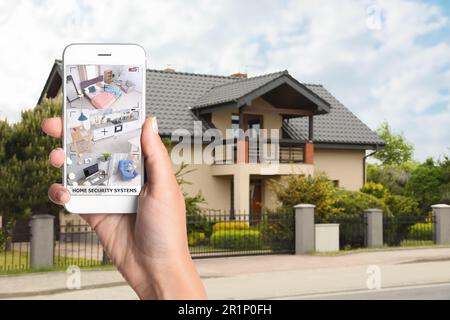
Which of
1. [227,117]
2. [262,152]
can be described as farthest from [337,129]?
[227,117]

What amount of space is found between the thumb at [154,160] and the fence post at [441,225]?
70.1 feet

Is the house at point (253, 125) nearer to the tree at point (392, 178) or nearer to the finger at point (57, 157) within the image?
the tree at point (392, 178)

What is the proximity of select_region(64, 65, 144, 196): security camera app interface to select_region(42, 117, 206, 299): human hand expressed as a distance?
29 centimetres

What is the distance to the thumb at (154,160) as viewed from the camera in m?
2.21

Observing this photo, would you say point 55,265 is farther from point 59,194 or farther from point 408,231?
point 59,194

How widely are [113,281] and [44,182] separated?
272 inches

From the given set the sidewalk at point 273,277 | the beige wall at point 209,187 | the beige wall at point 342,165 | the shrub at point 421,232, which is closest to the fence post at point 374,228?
the sidewalk at point 273,277

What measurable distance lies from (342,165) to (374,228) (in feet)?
31.3

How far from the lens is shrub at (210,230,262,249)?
62.8ft

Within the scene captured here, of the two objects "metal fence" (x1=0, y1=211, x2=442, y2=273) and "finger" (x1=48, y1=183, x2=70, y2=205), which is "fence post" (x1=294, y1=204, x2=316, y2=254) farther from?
"finger" (x1=48, y1=183, x2=70, y2=205)

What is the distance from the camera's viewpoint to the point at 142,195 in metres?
2.32

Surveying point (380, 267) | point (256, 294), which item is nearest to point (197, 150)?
point (380, 267)
